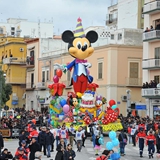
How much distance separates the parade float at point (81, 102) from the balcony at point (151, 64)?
12.0 meters

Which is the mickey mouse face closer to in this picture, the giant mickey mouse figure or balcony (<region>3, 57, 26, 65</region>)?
the giant mickey mouse figure

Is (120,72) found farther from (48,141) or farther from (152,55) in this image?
(48,141)

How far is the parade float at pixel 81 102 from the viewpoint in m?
34.3

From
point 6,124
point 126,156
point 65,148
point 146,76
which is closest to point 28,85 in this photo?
point 146,76

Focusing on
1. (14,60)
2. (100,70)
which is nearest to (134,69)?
Result: (100,70)

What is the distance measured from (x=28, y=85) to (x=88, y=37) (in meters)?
34.0

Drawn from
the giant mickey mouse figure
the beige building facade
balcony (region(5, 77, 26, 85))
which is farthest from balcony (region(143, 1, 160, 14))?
balcony (region(5, 77, 26, 85))

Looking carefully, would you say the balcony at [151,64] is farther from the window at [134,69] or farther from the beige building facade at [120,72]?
the window at [134,69]

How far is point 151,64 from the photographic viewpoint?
47.5 m

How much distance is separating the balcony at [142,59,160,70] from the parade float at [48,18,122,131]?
39.5ft

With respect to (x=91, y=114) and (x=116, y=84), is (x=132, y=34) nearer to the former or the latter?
(x=116, y=84)

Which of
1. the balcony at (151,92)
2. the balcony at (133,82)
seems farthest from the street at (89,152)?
the balcony at (133,82)

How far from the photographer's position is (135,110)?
50562 mm

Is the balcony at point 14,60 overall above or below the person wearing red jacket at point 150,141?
above
